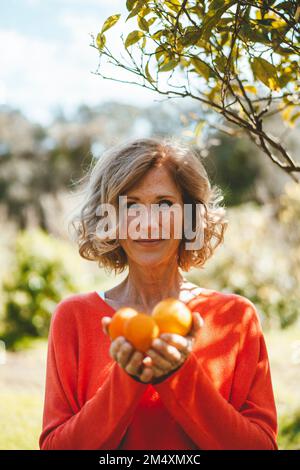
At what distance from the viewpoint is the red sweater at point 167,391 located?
1411mm

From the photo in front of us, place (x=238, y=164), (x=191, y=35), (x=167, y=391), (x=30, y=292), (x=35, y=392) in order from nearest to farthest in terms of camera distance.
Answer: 1. (x=167, y=391)
2. (x=191, y=35)
3. (x=35, y=392)
4. (x=30, y=292)
5. (x=238, y=164)

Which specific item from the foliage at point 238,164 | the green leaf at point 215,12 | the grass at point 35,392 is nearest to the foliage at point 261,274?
the grass at point 35,392

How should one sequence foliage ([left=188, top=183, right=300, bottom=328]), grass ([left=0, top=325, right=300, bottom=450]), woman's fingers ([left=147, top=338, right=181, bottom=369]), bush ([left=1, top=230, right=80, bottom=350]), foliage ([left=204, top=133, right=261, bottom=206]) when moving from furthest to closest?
foliage ([left=204, top=133, right=261, bottom=206])
foliage ([left=188, top=183, right=300, bottom=328])
bush ([left=1, top=230, right=80, bottom=350])
grass ([left=0, top=325, right=300, bottom=450])
woman's fingers ([left=147, top=338, right=181, bottom=369])

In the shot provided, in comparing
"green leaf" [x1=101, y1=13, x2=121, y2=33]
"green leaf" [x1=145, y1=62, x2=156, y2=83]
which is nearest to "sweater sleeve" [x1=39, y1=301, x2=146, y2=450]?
"green leaf" [x1=145, y1=62, x2=156, y2=83]

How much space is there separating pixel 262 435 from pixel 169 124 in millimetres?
23725

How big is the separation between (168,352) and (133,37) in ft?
3.22

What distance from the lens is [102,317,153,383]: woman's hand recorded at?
127 centimetres

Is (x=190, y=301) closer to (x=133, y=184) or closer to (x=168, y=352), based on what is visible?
(x=133, y=184)

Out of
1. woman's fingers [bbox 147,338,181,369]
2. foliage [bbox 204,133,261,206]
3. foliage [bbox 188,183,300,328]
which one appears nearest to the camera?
woman's fingers [bbox 147,338,181,369]

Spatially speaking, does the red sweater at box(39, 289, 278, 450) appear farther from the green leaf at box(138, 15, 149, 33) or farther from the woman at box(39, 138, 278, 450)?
the green leaf at box(138, 15, 149, 33)

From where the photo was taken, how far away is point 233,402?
1669mm

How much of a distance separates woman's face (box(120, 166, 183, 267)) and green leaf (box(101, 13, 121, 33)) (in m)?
0.49

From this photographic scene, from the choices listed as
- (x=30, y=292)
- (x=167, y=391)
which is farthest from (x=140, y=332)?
(x=30, y=292)

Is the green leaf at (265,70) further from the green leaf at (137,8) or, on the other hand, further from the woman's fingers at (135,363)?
the woman's fingers at (135,363)
